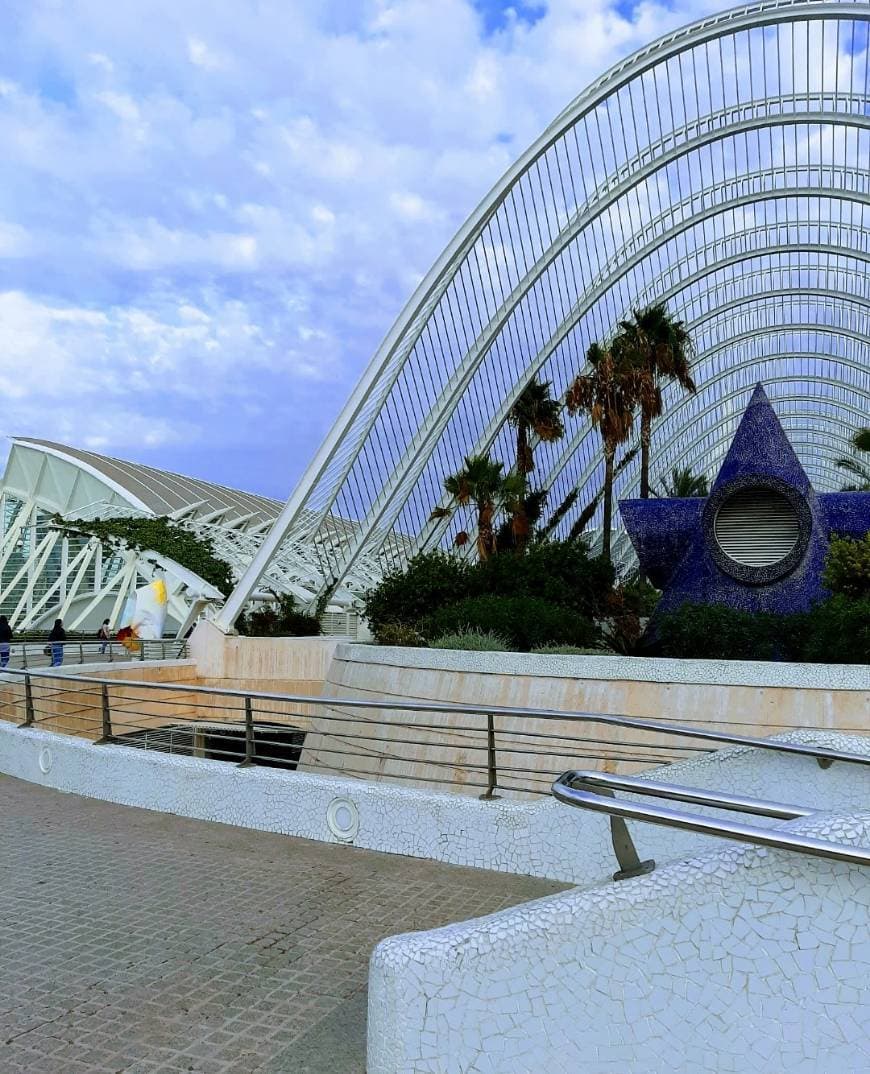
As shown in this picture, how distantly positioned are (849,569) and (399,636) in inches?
333

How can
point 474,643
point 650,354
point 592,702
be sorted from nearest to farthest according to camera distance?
point 592,702 < point 474,643 < point 650,354

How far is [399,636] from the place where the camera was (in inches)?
797

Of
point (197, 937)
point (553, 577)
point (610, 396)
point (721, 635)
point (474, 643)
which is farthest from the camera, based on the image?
point (610, 396)

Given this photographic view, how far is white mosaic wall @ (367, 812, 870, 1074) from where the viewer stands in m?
3.19

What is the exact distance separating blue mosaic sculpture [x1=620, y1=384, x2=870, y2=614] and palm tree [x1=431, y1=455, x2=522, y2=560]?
34.7 ft

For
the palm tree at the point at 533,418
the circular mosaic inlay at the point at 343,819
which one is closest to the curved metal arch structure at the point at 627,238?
the palm tree at the point at 533,418

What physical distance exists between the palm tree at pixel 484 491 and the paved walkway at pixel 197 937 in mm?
23985

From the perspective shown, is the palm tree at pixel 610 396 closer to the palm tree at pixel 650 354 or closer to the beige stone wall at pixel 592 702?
the palm tree at pixel 650 354

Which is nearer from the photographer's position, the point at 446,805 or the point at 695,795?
the point at 695,795

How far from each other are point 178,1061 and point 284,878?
2.72 m

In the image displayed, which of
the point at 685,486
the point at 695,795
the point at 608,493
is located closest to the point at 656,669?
the point at 695,795

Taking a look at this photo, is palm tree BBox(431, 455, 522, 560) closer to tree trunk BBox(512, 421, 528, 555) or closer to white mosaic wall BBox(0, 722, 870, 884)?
tree trunk BBox(512, 421, 528, 555)

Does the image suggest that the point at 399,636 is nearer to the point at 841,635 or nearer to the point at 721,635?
the point at 721,635

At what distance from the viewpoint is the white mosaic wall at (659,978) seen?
3.19m
